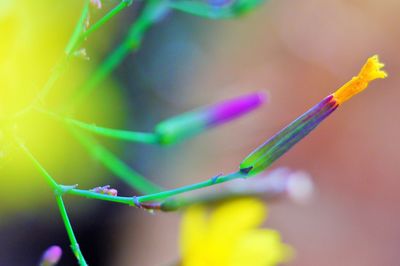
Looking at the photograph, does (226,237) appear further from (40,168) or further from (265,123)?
(265,123)

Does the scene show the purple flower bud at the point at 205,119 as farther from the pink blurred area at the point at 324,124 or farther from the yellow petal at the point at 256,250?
the pink blurred area at the point at 324,124

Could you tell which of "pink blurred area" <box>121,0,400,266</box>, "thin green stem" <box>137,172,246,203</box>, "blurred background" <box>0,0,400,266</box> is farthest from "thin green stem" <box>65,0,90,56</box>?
"pink blurred area" <box>121,0,400,266</box>

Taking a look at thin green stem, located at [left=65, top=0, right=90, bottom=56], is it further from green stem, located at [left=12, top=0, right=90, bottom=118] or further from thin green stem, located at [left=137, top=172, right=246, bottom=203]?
thin green stem, located at [left=137, top=172, right=246, bottom=203]

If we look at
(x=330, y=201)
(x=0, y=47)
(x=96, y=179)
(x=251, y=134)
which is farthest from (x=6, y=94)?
(x=330, y=201)

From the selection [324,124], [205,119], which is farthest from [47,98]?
[324,124]

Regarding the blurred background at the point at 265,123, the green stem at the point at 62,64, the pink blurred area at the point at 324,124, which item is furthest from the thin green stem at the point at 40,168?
the pink blurred area at the point at 324,124

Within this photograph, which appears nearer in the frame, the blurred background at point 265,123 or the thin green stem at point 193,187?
the thin green stem at point 193,187
